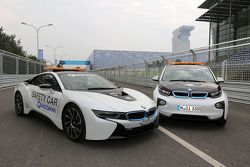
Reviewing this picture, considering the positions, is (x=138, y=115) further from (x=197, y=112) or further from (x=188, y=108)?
(x=197, y=112)

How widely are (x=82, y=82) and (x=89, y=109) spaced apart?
1.31m

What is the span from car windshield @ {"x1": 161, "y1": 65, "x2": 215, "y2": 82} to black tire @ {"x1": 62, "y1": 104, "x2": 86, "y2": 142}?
3016mm

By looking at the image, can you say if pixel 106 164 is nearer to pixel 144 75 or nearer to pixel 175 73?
pixel 175 73

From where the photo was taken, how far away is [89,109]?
3418 millimetres

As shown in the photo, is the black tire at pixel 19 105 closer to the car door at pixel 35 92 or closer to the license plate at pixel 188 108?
the car door at pixel 35 92

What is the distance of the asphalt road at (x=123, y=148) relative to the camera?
300 centimetres

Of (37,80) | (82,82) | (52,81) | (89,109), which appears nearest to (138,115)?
(89,109)

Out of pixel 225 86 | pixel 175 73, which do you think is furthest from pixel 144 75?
pixel 175 73

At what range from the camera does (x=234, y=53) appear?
920cm

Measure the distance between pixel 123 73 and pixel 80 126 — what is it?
77.0 feet

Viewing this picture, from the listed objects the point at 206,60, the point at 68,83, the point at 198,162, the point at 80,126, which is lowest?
the point at 198,162

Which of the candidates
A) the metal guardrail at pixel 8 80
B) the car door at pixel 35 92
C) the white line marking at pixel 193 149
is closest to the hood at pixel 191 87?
the white line marking at pixel 193 149

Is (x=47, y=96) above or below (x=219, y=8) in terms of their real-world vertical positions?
below

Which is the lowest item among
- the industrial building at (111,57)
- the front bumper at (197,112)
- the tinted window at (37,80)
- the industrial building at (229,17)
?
the front bumper at (197,112)
